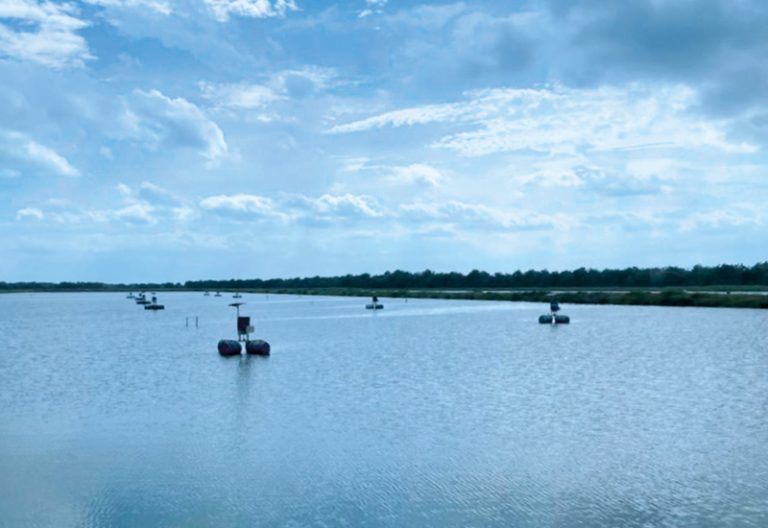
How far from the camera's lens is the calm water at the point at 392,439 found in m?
18.1

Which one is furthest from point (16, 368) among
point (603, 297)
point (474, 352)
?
point (603, 297)

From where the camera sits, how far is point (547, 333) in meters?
75.9

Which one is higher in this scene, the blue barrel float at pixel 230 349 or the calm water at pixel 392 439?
the blue barrel float at pixel 230 349

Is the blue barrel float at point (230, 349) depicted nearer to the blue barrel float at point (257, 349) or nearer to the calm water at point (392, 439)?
the blue barrel float at point (257, 349)

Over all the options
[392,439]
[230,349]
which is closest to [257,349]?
[230,349]

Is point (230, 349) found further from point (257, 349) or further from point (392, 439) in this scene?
point (392, 439)

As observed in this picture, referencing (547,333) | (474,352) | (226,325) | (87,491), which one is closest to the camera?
(87,491)

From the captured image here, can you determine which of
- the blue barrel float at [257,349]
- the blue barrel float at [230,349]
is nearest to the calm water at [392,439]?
the blue barrel float at [230,349]

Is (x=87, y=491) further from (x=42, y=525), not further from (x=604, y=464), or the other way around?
(x=604, y=464)

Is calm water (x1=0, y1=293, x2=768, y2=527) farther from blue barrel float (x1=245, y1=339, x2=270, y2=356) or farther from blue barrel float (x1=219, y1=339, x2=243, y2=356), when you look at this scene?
blue barrel float (x1=245, y1=339, x2=270, y2=356)

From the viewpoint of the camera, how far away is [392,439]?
84.6 feet

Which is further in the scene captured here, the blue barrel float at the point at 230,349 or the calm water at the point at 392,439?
the blue barrel float at the point at 230,349

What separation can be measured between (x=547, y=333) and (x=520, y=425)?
49.4m

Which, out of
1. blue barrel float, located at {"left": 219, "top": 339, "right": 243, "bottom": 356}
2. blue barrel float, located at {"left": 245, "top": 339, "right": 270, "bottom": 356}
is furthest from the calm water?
blue barrel float, located at {"left": 245, "top": 339, "right": 270, "bottom": 356}
